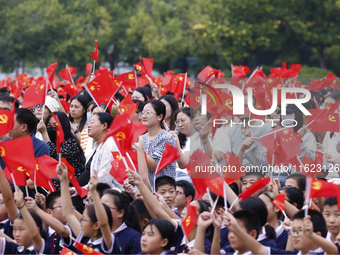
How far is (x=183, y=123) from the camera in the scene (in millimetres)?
7012

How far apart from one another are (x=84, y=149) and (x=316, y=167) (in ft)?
7.92

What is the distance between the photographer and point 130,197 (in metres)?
5.59

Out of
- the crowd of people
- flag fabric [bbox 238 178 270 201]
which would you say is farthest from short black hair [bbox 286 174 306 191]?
flag fabric [bbox 238 178 270 201]

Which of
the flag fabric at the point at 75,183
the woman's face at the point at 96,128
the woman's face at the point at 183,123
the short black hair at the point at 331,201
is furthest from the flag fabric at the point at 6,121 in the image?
the short black hair at the point at 331,201

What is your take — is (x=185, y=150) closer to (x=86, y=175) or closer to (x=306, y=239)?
(x=86, y=175)

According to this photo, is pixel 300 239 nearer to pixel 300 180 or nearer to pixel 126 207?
pixel 126 207

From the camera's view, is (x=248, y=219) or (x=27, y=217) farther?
(x=27, y=217)

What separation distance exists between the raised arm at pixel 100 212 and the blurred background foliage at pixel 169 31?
2060 centimetres

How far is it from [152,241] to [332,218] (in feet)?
4.12

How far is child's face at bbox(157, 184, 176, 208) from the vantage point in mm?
5809

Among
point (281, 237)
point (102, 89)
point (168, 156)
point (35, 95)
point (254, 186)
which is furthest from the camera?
point (102, 89)

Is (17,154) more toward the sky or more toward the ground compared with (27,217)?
more toward the sky

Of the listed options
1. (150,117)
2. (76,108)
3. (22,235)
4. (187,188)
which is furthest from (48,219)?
(76,108)

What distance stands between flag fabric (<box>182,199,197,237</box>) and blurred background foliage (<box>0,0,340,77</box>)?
800 inches
